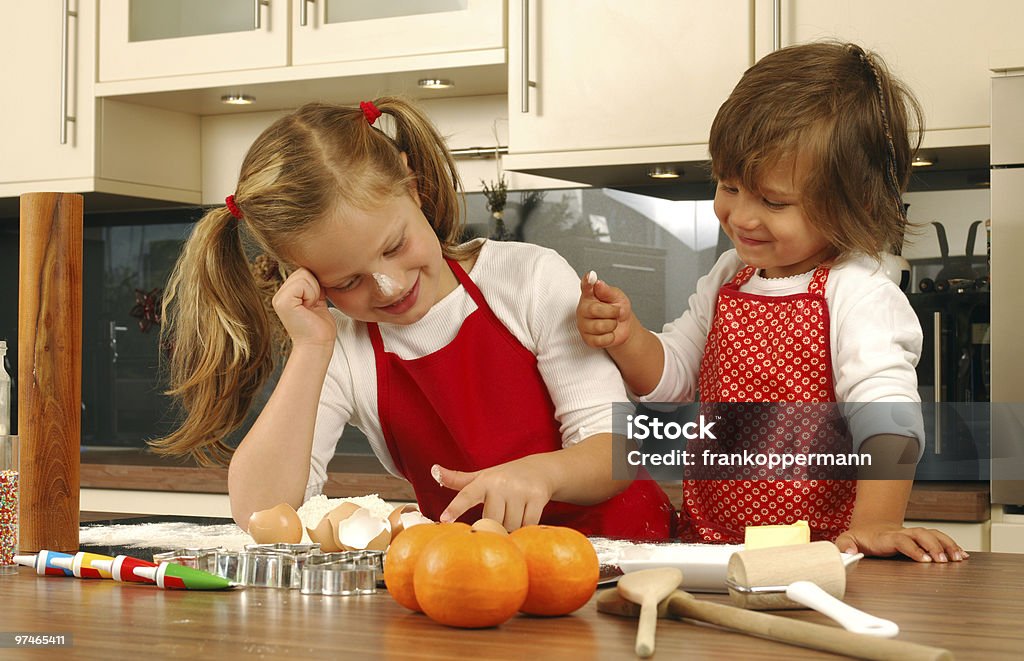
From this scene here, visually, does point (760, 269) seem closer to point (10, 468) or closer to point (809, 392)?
point (809, 392)

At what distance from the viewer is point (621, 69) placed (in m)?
2.25

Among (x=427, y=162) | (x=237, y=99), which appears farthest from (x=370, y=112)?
(x=237, y=99)

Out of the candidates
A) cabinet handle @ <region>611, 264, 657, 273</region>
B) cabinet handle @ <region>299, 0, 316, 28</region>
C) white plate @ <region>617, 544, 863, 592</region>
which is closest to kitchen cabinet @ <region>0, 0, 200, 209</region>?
cabinet handle @ <region>299, 0, 316, 28</region>

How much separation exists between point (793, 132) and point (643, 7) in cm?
106

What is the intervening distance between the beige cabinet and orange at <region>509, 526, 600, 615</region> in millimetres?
1555

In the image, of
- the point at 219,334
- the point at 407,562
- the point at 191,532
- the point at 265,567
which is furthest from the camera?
the point at 219,334

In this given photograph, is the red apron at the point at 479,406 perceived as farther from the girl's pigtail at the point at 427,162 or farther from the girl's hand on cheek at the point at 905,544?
the girl's hand on cheek at the point at 905,544

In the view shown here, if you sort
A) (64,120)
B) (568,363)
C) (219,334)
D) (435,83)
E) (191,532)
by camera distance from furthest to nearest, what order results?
1. (64,120)
2. (435,83)
3. (219,334)
4. (568,363)
5. (191,532)

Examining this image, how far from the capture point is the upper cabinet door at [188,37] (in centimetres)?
250

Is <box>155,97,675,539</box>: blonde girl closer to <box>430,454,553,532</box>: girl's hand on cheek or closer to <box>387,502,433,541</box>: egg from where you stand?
<box>430,454,553,532</box>: girl's hand on cheek

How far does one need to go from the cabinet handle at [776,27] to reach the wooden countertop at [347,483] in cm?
82

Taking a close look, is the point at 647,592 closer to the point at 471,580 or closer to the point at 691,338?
the point at 471,580

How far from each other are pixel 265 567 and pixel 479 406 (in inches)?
20.6

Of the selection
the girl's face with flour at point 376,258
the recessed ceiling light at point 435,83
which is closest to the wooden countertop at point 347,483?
the recessed ceiling light at point 435,83
